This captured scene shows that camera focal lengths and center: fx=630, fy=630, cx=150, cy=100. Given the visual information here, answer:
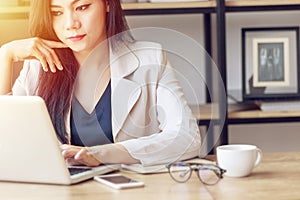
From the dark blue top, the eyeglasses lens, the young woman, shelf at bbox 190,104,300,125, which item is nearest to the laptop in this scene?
the eyeglasses lens

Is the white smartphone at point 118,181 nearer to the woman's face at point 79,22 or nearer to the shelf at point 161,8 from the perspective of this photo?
the woman's face at point 79,22

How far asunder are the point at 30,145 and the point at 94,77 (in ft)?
2.59

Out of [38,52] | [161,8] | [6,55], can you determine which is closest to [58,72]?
[38,52]

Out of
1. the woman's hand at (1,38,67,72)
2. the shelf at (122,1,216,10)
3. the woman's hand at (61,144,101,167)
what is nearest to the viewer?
the woman's hand at (61,144,101,167)

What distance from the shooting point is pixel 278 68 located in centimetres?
268

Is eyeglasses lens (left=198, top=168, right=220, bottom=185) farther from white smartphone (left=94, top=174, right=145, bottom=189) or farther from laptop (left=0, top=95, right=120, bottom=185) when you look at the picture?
laptop (left=0, top=95, right=120, bottom=185)

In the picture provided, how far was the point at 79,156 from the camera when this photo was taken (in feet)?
5.26

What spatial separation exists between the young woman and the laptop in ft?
1.57

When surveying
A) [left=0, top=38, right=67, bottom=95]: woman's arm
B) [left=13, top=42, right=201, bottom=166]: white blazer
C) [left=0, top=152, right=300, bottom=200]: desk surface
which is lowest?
[left=0, top=152, right=300, bottom=200]: desk surface

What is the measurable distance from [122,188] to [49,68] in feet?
2.95

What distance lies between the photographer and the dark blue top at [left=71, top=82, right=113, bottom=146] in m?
2.09

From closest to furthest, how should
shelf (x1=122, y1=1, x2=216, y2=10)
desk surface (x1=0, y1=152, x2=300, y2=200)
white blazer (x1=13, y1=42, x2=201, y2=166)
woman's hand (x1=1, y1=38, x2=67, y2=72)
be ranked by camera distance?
desk surface (x1=0, y1=152, x2=300, y2=200) < white blazer (x1=13, y1=42, x2=201, y2=166) < woman's hand (x1=1, y1=38, x2=67, y2=72) < shelf (x1=122, y1=1, x2=216, y2=10)

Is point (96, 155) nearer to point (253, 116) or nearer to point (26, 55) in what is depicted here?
point (26, 55)

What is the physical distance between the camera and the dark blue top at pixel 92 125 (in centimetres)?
209
